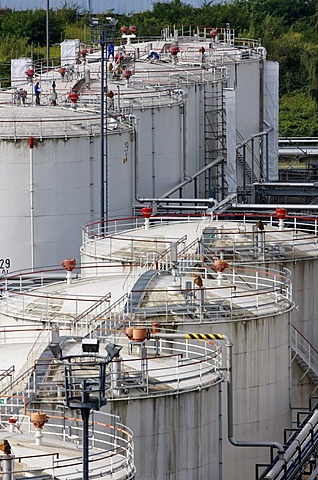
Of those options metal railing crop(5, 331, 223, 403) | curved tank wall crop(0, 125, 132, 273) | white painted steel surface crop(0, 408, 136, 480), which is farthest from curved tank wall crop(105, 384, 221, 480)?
curved tank wall crop(0, 125, 132, 273)

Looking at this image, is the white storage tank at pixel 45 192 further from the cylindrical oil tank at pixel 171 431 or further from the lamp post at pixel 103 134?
the cylindrical oil tank at pixel 171 431

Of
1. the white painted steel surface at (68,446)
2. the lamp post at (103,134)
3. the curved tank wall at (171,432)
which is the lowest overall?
the curved tank wall at (171,432)

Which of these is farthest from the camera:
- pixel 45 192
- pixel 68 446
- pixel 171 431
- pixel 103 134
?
pixel 45 192

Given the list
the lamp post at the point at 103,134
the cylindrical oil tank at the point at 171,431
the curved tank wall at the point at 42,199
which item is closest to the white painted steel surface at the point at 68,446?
the cylindrical oil tank at the point at 171,431

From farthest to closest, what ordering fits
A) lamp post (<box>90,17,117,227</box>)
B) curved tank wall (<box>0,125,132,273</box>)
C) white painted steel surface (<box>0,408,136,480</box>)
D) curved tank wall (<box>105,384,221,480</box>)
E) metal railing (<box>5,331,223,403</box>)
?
curved tank wall (<box>0,125,132,273</box>)
lamp post (<box>90,17,117,227</box>)
curved tank wall (<box>105,384,221,480</box>)
metal railing (<box>5,331,223,403</box>)
white painted steel surface (<box>0,408,136,480</box>)

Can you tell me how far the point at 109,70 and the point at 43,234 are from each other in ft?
54.2

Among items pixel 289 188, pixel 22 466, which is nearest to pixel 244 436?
pixel 22 466

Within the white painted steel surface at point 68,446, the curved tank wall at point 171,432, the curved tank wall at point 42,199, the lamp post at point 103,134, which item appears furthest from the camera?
the curved tank wall at point 42,199

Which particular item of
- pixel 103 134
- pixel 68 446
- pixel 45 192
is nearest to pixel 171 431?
pixel 68 446

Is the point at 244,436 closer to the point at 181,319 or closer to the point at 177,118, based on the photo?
the point at 181,319

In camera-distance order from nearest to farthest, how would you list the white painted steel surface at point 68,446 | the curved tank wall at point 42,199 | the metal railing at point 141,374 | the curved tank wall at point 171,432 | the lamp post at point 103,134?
the white painted steel surface at point 68,446 < the metal railing at point 141,374 < the curved tank wall at point 171,432 < the lamp post at point 103,134 < the curved tank wall at point 42,199

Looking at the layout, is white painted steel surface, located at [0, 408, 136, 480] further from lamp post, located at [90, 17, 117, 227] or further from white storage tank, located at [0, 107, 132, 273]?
white storage tank, located at [0, 107, 132, 273]

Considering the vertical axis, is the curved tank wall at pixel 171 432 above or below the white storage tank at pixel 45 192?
below

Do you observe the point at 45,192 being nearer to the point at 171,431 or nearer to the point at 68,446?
the point at 171,431
